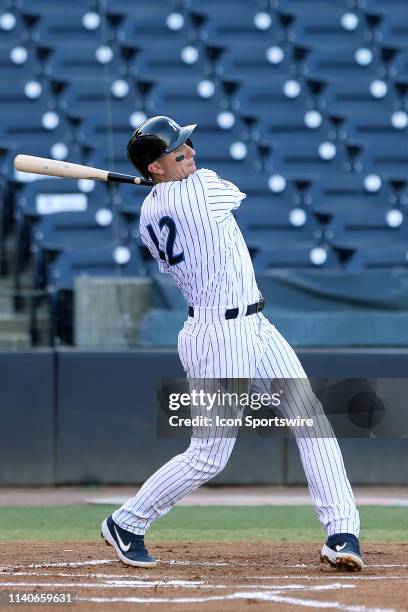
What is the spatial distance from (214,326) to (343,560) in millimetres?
992

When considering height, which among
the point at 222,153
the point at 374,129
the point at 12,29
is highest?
the point at 12,29

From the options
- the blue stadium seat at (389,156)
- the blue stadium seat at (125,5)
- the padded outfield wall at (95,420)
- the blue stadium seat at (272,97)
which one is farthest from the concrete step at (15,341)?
the blue stadium seat at (125,5)

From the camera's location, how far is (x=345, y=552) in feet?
14.4

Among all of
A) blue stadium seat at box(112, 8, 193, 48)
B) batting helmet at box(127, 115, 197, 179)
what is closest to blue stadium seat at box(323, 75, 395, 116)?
blue stadium seat at box(112, 8, 193, 48)

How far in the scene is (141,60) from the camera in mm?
11812

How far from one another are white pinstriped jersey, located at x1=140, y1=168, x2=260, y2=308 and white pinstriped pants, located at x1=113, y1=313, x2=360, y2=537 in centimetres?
11

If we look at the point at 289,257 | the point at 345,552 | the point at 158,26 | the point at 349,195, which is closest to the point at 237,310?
the point at 345,552

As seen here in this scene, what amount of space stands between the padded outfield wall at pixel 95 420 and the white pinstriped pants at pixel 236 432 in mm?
3894

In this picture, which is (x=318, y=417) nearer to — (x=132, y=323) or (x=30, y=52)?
(x=132, y=323)

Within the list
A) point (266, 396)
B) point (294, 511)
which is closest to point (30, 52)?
point (294, 511)

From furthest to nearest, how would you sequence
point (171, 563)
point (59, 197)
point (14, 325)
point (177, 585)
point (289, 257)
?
point (59, 197) → point (289, 257) → point (14, 325) → point (171, 563) → point (177, 585)

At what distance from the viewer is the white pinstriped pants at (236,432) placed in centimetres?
444

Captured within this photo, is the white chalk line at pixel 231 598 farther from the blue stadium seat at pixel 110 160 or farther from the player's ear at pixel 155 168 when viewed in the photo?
the blue stadium seat at pixel 110 160

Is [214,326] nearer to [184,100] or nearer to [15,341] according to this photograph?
[15,341]
